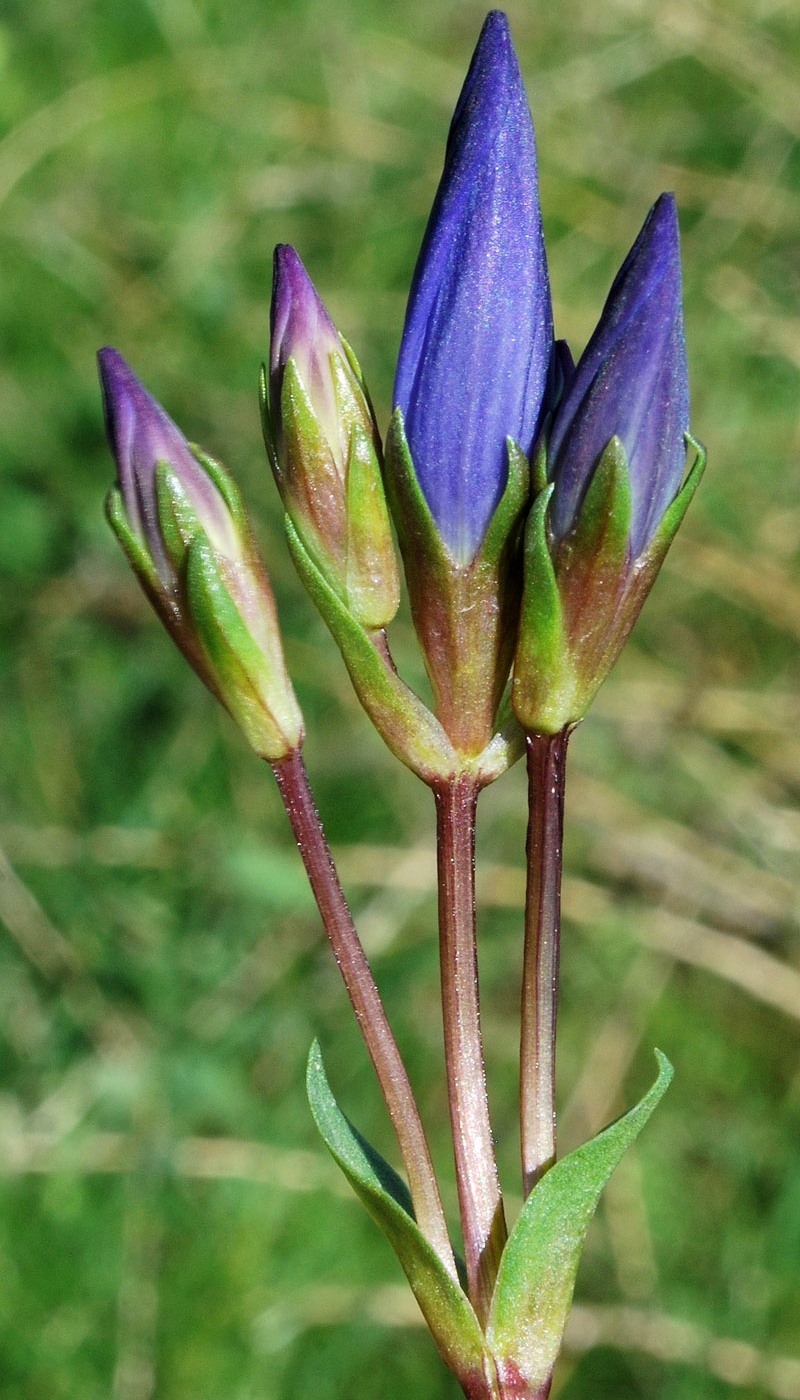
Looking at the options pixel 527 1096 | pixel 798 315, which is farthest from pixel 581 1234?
pixel 798 315

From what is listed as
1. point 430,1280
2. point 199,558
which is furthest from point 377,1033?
point 199,558

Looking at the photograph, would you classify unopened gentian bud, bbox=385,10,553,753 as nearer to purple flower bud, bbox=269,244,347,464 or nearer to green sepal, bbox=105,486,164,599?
purple flower bud, bbox=269,244,347,464

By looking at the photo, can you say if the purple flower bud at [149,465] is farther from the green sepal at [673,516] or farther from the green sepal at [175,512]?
the green sepal at [673,516]

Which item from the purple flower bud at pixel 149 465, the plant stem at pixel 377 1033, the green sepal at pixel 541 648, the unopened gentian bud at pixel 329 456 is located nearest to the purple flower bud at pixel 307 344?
the unopened gentian bud at pixel 329 456

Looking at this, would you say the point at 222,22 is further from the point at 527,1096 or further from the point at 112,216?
the point at 527,1096

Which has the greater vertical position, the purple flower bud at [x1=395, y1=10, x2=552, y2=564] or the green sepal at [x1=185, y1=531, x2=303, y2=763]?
the purple flower bud at [x1=395, y1=10, x2=552, y2=564]

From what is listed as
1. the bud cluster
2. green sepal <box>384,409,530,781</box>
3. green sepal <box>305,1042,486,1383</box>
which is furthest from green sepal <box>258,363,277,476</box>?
green sepal <box>305,1042,486,1383</box>

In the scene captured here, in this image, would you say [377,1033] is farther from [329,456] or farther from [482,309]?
[482,309]
